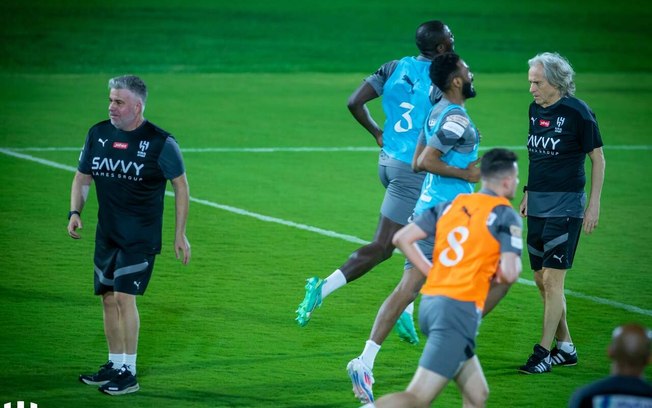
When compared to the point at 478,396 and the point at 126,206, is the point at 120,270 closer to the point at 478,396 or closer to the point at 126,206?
the point at 126,206

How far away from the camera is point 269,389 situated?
8.77 m

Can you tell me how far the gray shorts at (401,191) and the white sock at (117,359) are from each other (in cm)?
232

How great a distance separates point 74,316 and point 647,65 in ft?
82.1

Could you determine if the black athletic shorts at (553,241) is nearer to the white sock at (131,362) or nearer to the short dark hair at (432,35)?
the short dark hair at (432,35)

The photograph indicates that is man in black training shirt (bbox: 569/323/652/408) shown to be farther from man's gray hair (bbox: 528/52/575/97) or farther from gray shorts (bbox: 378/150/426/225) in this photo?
gray shorts (bbox: 378/150/426/225)

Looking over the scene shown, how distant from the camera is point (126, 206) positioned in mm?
8672

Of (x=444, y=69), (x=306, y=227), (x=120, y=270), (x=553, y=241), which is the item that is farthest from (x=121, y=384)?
(x=306, y=227)

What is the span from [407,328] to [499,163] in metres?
3.41

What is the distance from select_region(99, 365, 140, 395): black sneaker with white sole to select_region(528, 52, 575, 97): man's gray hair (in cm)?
364

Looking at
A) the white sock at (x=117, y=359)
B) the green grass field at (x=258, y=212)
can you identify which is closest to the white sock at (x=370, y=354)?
the green grass field at (x=258, y=212)

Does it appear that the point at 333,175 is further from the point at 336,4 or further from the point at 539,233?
the point at 336,4

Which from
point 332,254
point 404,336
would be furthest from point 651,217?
point 404,336

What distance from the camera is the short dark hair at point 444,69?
835cm

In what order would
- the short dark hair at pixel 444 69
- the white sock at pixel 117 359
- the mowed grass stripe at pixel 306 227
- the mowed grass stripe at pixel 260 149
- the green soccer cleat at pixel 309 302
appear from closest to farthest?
the short dark hair at pixel 444 69
the white sock at pixel 117 359
the green soccer cleat at pixel 309 302
the mowed grass stripe at pixel 306 227
the mowed grass stripe at pixel 260 149
